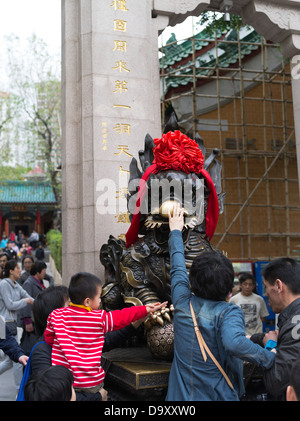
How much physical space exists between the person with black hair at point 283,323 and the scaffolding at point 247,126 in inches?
313

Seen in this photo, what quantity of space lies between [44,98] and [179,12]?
1110 cm

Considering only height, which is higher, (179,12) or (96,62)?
(179,12)

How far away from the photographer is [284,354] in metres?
1.86

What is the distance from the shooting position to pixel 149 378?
2.33 meters

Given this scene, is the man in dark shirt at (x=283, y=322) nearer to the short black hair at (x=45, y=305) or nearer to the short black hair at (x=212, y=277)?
the short black hair at (x=212, y=277)

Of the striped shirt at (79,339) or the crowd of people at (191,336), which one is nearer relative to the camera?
the crowd of people at (191,336)

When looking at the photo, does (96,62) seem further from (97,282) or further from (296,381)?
(296,381)

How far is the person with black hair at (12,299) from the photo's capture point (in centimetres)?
456

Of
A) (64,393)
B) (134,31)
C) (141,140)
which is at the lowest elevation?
(64,393)

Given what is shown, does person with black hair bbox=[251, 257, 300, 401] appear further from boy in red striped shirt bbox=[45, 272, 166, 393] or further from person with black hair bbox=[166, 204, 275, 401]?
boy in red striped shirt bbox=[45, 272, 166, 393]

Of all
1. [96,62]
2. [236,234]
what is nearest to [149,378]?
[96,62]

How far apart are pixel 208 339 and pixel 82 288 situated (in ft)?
2.40

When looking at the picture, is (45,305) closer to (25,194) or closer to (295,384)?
(295,384)

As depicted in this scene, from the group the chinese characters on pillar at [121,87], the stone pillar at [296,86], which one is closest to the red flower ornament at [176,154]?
the chinese characters on pillar at [121,87]
